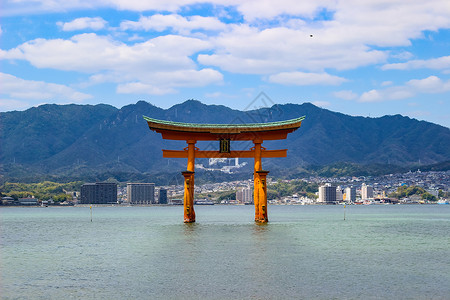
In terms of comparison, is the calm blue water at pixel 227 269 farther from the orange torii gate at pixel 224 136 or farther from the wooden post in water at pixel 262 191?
the orange torii gate at pixel 224 136

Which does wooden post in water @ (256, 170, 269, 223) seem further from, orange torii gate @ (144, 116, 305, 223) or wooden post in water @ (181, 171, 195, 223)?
wooden post in water @ (181, 171, 195, 223)

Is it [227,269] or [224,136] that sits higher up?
[224,136]

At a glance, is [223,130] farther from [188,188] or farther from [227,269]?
[227,269]

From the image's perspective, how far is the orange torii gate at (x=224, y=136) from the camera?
200 feet

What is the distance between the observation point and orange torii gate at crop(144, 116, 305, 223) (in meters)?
60.9

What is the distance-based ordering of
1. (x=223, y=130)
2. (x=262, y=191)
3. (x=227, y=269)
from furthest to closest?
(x=223, y=130) → (x=262, y=191) → (x=227, y=269)

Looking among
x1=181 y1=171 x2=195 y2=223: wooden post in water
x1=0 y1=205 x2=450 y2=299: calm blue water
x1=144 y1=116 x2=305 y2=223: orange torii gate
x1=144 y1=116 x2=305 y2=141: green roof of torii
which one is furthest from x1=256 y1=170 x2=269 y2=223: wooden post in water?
x1=0 y1=205 x2=450 y2=299: calm blue water

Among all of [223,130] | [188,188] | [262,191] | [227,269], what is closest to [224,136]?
[223,130]

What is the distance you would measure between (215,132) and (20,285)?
37834mm

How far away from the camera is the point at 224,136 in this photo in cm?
6359

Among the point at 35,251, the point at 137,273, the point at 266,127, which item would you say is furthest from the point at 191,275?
the point at 266,127

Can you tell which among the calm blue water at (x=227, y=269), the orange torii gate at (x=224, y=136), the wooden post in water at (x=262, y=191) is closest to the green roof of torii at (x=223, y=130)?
the orange torii gate at (x=224, y=136)

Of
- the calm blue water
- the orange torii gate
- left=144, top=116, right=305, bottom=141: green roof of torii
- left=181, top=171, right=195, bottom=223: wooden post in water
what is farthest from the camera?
left=181, top=171, right=195, bottom=223: wooden post in water

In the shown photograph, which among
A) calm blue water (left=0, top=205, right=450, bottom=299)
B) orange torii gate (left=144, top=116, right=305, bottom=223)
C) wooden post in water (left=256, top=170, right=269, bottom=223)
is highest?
orange torii gate (left=144, top=116, right=305, bottom=223)
